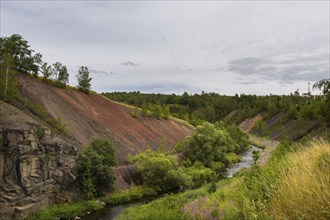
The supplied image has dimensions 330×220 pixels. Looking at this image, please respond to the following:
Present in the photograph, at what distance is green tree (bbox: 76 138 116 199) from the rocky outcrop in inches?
54.6

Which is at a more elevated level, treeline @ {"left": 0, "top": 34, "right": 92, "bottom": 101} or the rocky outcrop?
treeline @ {"left": 0, "top": 34, "right": 92, "bottom": 101}

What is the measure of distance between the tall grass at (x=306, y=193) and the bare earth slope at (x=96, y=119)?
45.1 m

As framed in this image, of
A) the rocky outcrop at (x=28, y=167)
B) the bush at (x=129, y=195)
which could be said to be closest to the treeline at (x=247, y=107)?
the bush at (x=129, y=195)

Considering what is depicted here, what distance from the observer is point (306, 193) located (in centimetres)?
865

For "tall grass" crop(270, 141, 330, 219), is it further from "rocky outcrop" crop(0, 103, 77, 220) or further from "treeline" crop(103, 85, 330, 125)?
"treeline" crop(103, 85, 330, 125)

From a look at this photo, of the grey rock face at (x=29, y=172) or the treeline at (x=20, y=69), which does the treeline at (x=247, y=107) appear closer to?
the treeline at (x=20, y=69)

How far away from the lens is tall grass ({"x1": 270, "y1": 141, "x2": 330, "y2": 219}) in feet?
26.5

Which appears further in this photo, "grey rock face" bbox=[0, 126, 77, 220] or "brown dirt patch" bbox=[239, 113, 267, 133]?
"brown dirt patch" bbox=[239, 113, 267, 133]

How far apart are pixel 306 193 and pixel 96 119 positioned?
58.6m

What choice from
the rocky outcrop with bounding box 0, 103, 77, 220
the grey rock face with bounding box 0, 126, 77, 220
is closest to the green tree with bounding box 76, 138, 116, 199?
the rocky outcrop with bounding box 0, 103, 77, 220

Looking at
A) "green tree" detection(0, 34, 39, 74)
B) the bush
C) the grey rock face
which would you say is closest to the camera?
the grey rock face

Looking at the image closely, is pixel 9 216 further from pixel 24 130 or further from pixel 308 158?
pixel 308 158

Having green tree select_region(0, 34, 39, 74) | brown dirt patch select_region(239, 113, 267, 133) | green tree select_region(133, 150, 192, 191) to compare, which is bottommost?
green tree select_region(133, 150, 192, 191)

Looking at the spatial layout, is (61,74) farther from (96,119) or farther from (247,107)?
(247,107)
